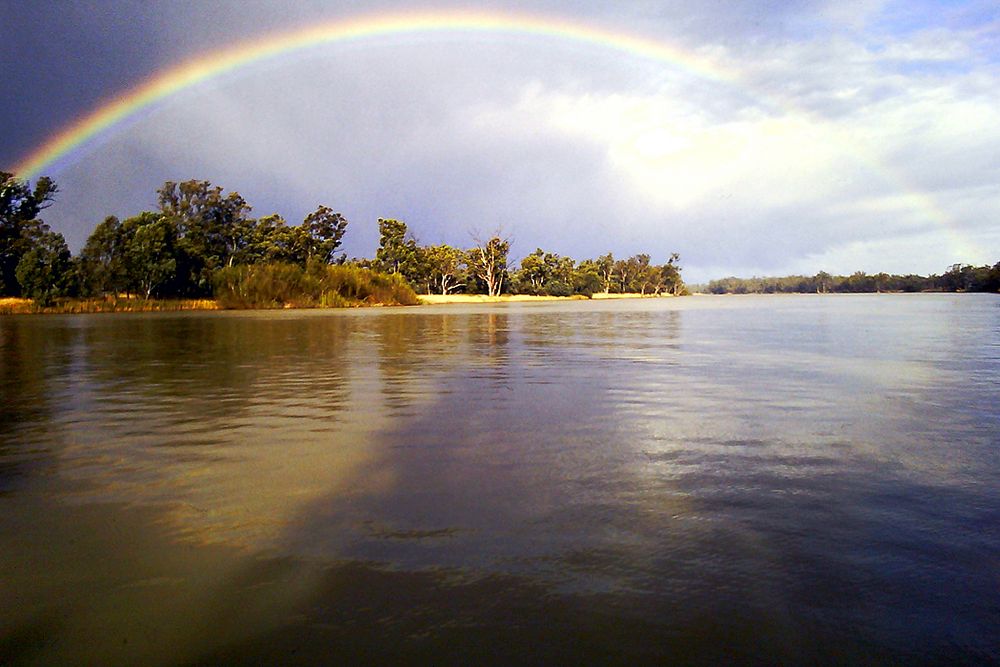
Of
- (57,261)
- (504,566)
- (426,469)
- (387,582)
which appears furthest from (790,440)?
(57,261)

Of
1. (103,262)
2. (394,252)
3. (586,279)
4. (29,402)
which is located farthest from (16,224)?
(586,279)

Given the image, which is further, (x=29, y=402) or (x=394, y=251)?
(x=394, y=251)

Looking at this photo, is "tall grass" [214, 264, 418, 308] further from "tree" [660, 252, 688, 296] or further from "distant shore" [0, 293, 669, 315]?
"tree" [660, 252, 688, 296]

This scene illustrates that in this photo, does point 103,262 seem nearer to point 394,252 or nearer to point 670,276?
point 394,252

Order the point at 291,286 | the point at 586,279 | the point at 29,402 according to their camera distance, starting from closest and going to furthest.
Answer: the point at 29,402 → the point at 291,286 → the point at 586,279

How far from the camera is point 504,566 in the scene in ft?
12.1

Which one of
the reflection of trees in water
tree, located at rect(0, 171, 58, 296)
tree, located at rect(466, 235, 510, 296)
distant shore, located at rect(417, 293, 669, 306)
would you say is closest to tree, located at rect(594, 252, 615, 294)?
distant shore, located at rect(417, 293, 669, 306)

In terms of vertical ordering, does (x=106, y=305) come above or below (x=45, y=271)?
below

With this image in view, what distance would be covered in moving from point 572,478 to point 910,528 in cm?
247

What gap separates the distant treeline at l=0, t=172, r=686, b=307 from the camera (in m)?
53.5

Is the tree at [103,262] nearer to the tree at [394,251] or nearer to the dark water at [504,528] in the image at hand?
the tree at [394,251]

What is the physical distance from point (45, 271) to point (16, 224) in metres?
11.8

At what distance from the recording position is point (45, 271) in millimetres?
50062

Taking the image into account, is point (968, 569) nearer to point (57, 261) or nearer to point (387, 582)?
point (387, 582)
